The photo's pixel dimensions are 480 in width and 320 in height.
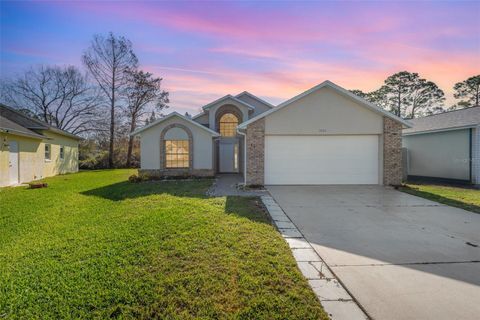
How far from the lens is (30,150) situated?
1512 centimetres

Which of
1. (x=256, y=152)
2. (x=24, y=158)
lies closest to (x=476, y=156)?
(x=256, y=152)

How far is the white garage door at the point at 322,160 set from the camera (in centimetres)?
1185

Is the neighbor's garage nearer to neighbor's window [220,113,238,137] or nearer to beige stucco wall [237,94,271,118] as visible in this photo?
neighbor's window [220,113,238,137]

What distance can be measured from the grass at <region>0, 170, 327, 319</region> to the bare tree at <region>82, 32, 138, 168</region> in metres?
24.9

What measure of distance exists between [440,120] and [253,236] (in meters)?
16.9

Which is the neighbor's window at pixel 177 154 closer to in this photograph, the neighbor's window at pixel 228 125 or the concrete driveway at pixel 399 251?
the neighbor's window at pixel 228 125

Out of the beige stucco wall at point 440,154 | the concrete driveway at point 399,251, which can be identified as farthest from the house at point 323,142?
the beige stucco wall at point 440,154

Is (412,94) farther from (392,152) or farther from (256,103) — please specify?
(392,152)

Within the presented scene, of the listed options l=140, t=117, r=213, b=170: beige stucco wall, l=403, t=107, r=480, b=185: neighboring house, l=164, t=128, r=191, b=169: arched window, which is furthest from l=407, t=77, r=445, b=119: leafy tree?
l=164, t=128, r=191, b=169: arched window

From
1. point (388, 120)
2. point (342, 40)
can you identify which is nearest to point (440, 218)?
point (388, 120)

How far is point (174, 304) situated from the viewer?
2.90 meters

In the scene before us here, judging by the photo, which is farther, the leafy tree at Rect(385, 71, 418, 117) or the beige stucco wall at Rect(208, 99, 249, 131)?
the leafy tree at Rect(385, 71, 418, 117)

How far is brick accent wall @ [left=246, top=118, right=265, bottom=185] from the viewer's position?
1157cm

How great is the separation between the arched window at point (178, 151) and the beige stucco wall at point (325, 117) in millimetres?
6140
